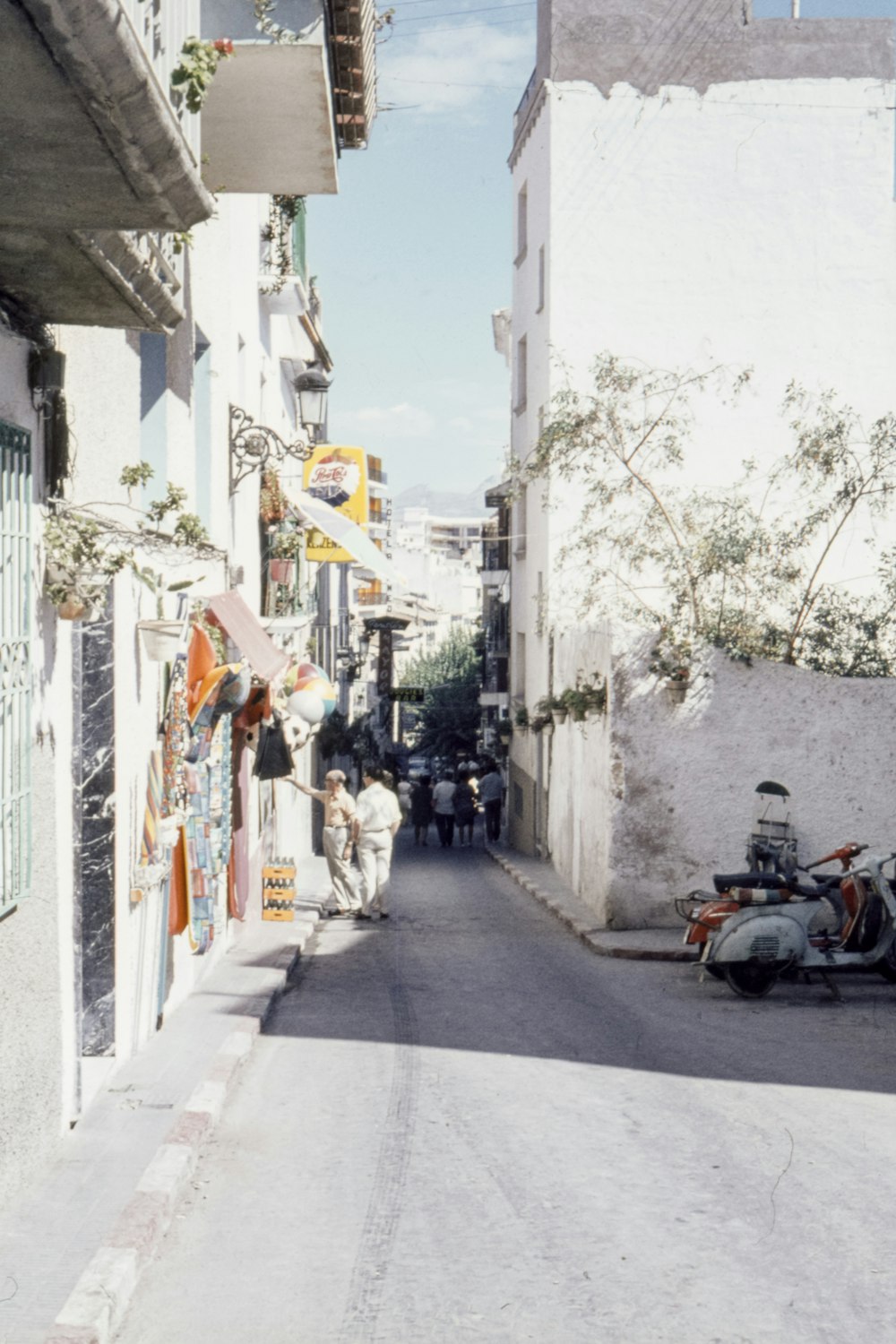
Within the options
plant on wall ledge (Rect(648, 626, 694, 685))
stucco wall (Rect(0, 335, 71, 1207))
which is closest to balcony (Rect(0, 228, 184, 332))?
stucco wall (Rect(0, 335, 71, 1207))

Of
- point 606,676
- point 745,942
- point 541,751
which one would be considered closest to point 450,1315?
point 745,942

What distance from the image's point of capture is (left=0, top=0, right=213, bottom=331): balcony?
14.1 ft

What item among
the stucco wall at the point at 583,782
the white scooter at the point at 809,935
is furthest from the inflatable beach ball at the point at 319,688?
the white scooter at the point at 809,935

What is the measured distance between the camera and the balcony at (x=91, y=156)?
430 centimetres

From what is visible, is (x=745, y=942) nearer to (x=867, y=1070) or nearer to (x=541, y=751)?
(x=867, y=1070)

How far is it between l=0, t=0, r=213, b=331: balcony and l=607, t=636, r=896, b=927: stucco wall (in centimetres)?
1057

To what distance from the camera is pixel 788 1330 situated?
547 centimetres

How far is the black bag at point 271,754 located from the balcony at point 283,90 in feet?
19.5

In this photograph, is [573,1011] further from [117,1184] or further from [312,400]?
[312,400]

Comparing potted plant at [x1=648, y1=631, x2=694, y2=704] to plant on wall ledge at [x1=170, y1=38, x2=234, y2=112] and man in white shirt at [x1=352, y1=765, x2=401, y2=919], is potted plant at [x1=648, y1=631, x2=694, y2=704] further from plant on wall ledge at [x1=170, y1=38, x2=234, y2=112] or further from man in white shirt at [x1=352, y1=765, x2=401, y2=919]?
plant on wall ledge at [x1=170, y1=38, x2=234, y2=112]

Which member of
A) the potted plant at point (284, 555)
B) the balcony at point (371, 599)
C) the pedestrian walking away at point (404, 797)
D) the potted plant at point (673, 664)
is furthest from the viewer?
the balcony at point (371, 599)

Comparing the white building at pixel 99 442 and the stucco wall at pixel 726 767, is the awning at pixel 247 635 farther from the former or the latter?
the stucco wall at pixel 726 767

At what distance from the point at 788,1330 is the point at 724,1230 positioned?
1.15 metres

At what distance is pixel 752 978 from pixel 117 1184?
711 centimetres
